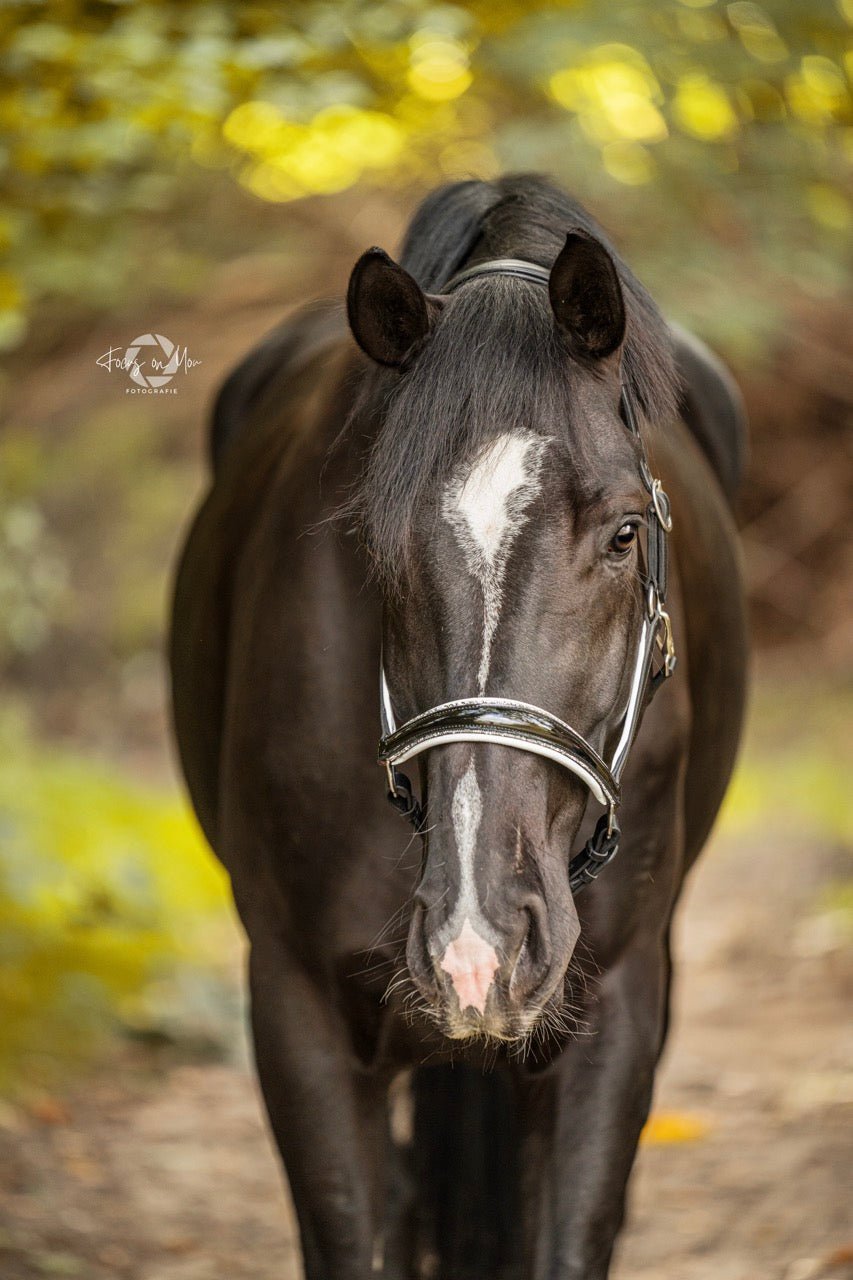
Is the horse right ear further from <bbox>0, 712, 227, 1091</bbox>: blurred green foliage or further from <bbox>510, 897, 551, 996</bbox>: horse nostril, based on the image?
<bbox>0, 712, 227, 1091</bbox>: blurred green foliage

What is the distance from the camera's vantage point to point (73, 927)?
223 inches

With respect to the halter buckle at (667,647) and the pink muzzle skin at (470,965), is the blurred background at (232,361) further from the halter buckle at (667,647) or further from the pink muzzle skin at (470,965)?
the pink muzzle skin at (470,965)

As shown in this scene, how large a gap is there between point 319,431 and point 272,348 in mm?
1649

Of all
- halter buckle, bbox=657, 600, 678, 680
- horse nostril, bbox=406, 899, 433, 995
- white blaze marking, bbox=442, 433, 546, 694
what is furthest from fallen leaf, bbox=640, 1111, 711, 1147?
white blaze marking, bbox=442, 433, 546, 694

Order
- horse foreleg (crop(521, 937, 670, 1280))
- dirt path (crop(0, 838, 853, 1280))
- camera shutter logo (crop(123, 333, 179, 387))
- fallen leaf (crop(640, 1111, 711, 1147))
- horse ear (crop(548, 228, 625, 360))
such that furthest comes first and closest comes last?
1. fallen leaf (crop(640, 1111, 711, 1147))
2. camera shutter logo (crop(123, 333, 179, 387))
3. dirt path (crop(0, 838, 853, 1280))
4. horse foreleg (crop(521, 937, 670, 1280))
5. horse ear (crop(548, 228, 625, 360))

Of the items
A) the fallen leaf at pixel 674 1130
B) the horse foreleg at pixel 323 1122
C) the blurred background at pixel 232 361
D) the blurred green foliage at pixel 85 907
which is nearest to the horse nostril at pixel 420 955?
the horse foreleg at pixel 323 1122

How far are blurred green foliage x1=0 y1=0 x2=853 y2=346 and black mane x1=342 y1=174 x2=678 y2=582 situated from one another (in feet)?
3.77

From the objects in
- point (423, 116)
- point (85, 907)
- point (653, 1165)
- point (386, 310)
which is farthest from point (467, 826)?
point (85, 907)

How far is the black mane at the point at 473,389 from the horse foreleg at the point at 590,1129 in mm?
946

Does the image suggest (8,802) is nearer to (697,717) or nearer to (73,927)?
(73,927)

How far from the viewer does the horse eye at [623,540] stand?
1991 mm

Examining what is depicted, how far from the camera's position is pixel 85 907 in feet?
19.7

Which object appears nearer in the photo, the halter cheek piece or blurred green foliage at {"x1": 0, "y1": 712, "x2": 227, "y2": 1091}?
the halter cheek piece

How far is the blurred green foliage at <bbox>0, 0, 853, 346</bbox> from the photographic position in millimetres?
3881
